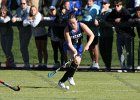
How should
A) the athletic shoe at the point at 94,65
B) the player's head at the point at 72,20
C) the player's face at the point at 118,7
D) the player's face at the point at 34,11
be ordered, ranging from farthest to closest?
1. the athletic shoe at the point at 94,65
2. the player's face at the point at 34,11
3. the player's face at the point at 118,7
4. the player's head at the point at 72,20

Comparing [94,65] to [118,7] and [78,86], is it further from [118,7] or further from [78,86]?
[78,86]

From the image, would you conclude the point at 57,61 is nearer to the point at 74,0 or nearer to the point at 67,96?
the point at 74,0

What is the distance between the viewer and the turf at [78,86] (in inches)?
450

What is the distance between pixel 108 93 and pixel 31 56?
19.1ft

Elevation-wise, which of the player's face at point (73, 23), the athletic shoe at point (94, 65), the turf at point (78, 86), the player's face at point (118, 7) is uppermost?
the player's face at point (73, 23)

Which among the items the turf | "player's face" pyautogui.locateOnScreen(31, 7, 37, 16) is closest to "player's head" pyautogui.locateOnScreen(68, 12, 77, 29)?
the turf

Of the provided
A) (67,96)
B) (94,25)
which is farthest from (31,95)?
(94,25)

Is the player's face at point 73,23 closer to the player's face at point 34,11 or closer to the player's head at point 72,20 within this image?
the player's head at point 72,20

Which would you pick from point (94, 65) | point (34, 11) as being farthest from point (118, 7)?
point (34, 11)

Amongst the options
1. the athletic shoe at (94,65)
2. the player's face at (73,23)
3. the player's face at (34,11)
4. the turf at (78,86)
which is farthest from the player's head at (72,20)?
the athletic shoe at (94,65)

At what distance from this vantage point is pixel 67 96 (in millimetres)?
11516

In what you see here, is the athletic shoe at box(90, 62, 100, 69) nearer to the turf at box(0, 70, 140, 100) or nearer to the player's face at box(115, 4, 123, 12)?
the turf at box(0, 70, 140, 100)

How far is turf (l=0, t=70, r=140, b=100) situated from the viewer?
11438mm

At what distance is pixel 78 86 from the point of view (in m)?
13.5
